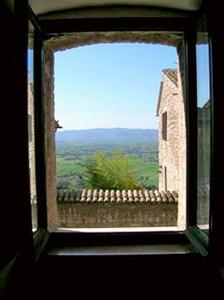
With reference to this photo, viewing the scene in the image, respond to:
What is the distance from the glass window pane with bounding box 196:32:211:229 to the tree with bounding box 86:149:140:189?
20.9m

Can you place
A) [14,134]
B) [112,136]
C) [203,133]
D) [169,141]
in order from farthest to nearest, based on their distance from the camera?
[112,136]
[169,141]
[203,133]
[14,134]

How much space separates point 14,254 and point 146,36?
3655 mm

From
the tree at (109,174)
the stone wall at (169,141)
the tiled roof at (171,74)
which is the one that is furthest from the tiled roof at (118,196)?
the tree at (109,174)

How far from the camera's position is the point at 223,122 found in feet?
8.40

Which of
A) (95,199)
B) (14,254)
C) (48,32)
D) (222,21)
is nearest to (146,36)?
(48,32)

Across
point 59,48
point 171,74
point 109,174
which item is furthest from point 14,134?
point 109,174

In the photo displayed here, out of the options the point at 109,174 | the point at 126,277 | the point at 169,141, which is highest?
the point at 169,141

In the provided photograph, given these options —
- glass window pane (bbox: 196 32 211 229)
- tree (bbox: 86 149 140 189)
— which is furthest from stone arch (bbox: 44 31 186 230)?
tree (bbox: 86 149 140 189)

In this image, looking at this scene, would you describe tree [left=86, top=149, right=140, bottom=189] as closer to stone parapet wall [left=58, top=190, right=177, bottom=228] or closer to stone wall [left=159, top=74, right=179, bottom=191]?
stone wall [left=159, top=74, right=179, bottom=191]

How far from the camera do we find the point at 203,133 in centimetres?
346

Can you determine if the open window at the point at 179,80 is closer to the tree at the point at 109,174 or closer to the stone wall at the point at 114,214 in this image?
the stone wall at the point at 114,214

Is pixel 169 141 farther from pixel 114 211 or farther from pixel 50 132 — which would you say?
pixel 50 132

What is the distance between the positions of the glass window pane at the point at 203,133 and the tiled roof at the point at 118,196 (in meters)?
9.54

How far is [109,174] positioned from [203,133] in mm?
21984
